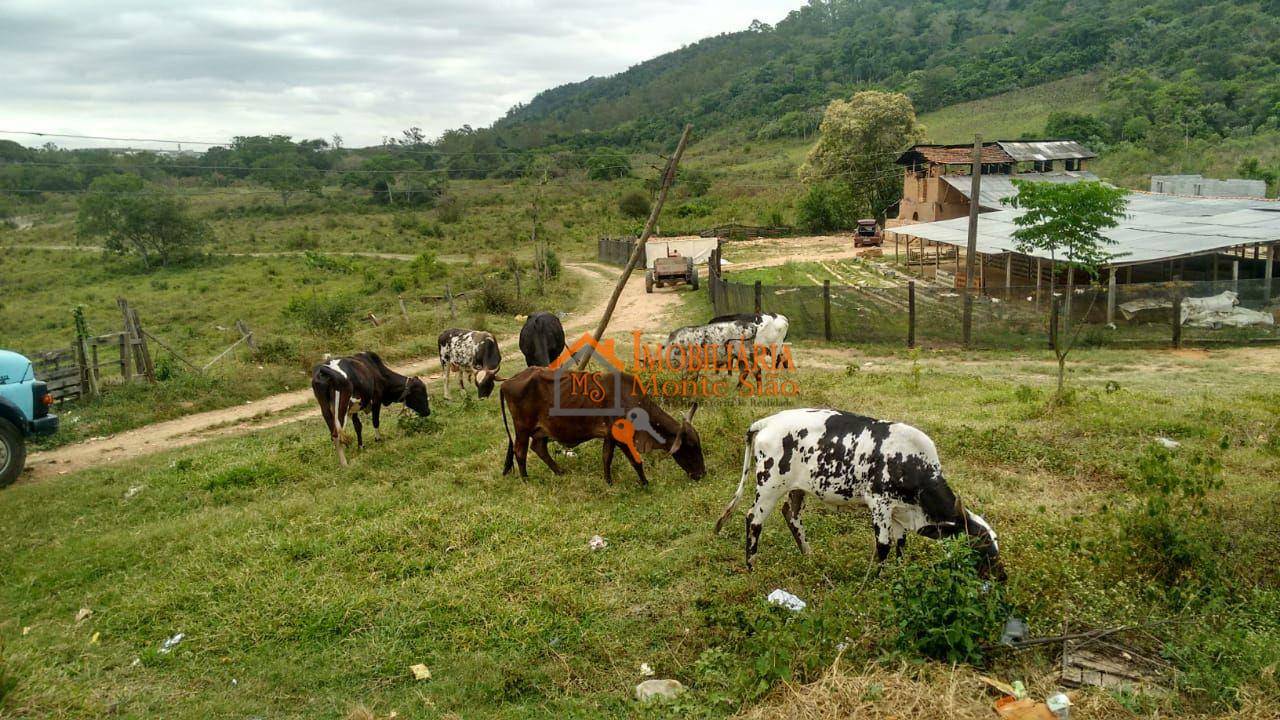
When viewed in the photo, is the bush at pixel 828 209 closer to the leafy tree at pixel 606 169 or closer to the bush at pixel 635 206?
the bush at pixel 635 206

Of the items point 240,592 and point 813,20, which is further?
point 813,20

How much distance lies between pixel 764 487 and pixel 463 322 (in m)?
17.0

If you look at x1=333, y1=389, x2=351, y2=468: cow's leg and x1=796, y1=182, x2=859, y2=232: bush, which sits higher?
x1=796, y1=182, x2=859, y2=232: bush

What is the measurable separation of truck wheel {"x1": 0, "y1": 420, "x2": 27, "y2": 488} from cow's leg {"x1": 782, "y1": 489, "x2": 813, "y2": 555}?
10918 millimetres

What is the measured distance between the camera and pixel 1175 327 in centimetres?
1658

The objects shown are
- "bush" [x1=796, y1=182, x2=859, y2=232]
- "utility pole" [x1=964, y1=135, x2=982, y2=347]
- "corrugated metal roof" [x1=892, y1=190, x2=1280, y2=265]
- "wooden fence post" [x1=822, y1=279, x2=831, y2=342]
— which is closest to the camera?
"utility pole" [x1=964, y1=135, x2=982, y2=347]

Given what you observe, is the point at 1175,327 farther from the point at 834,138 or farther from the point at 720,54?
the point at 720,54

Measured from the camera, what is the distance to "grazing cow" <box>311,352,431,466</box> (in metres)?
11.0

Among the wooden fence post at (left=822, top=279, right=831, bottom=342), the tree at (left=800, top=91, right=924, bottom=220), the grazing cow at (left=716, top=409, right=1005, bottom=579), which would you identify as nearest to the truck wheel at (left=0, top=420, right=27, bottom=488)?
the grazing cow at (left=716, top=409, right=1005, bottom=579)

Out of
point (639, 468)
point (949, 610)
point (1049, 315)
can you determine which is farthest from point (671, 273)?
point (949, 610)

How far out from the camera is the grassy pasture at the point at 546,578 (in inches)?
212

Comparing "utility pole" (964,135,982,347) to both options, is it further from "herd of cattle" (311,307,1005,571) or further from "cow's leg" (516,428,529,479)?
"cow's leg" (516,428,529,479)

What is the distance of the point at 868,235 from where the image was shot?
128ft

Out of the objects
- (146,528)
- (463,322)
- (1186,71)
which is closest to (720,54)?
(1186,71)
